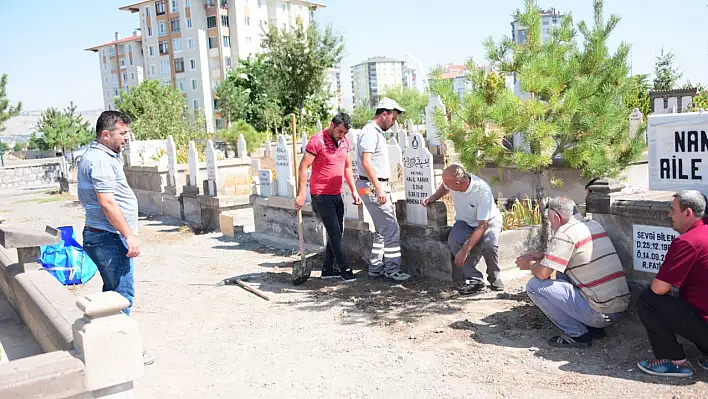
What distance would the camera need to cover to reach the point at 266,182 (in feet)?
33.7

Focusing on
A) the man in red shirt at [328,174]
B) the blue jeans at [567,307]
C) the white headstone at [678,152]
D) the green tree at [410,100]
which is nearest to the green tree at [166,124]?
the man in red shirt at [328,174]

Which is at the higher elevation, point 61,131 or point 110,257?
point 61,131

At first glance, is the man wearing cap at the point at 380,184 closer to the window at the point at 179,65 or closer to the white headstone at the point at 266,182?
the white headstone at the point at 266,182

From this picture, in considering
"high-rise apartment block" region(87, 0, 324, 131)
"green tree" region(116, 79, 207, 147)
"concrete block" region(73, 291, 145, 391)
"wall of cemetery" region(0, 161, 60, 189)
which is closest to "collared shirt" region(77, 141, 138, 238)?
"concrete block" region(73, 291, 145, 391)

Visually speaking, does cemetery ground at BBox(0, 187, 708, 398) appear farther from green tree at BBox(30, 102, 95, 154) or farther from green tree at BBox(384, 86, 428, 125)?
green tree at BBox(384, 86, 428, 125)

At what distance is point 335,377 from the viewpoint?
4.34 metres

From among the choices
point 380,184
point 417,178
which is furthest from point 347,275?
point 417,178

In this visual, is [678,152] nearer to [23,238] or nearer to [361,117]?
[23,238]

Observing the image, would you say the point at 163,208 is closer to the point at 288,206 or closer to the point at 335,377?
the point at 288,206

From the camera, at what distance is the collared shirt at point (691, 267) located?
366cm

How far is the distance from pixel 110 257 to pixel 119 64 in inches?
3288

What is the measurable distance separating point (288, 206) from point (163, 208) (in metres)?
5.69

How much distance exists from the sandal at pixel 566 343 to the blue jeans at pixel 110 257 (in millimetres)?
3081

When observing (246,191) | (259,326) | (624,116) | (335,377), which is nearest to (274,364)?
(335,377)
